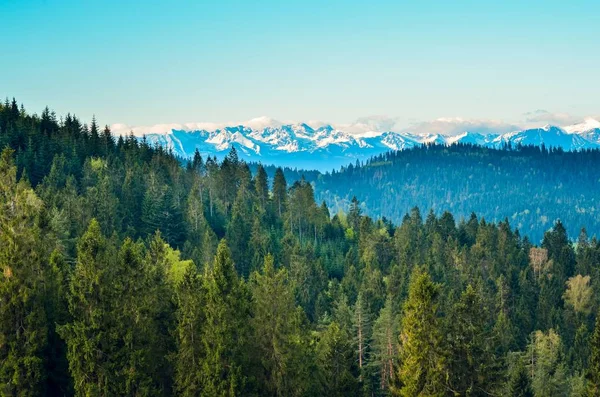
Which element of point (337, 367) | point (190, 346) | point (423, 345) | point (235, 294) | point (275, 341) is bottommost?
point (337, 367)

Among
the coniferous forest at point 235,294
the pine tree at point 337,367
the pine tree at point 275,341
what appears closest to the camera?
the coniferous forest at point 235,294

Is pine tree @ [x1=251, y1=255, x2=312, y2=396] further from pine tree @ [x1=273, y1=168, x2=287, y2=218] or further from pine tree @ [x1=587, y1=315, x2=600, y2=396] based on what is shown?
pine tree @ [x1=273, y1=168, x2=287, y2=218]

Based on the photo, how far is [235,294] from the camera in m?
Result: 44.2

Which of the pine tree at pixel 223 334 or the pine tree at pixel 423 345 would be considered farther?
the pine tree at pixel 223 334

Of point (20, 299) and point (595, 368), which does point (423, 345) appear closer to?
point (595, 368)

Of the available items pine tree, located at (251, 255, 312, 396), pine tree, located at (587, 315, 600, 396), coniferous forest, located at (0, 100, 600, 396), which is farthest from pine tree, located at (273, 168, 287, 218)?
pine tree, located at (587, 315, 600, 396)

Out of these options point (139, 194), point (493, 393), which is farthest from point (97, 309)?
point (139, 194)

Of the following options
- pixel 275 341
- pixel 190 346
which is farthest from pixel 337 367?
pixel 190 346

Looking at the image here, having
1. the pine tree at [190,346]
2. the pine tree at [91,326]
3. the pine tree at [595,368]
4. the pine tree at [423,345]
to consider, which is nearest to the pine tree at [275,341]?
the pine tree at [190,346]

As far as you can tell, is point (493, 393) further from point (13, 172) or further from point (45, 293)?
point (13, 172)

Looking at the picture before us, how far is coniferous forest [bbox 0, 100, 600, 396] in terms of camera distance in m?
40.4

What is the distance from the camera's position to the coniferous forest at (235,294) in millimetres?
40375

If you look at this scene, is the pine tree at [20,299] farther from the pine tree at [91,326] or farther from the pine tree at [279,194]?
the pine tree at [279,194]

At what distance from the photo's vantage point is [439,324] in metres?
40.8
